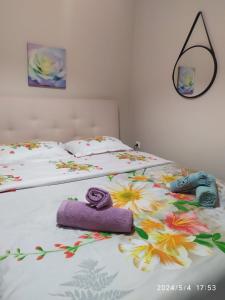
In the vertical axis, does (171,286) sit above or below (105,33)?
below

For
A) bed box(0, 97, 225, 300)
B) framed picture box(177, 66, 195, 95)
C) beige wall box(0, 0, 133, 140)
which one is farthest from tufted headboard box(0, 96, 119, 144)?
framed picture box(177, 66, 195, 95)

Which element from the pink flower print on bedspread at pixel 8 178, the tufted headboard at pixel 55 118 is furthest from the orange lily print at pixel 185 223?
the tufted headboard at pixel 55 118

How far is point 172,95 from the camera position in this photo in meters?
2.73

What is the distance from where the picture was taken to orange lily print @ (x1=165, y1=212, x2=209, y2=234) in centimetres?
118

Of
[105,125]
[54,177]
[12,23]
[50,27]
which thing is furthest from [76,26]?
[54,177]

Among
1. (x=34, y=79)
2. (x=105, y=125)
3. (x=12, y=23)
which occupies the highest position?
(x=12, y=23)

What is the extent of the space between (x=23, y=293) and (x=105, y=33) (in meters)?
2.83

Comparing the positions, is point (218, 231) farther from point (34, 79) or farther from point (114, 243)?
point (34, 79)

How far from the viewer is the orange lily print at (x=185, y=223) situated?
Answer: 1176mm

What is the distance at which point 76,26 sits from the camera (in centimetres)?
272

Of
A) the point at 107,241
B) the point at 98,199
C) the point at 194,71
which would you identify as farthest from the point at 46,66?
the point at 107,241

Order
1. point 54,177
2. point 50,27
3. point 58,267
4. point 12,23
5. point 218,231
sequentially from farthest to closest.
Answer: point 50,27 < point 12,23 < point 54,177 < point 218,231 < point 58,267

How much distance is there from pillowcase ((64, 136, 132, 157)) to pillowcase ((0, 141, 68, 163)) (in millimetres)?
152

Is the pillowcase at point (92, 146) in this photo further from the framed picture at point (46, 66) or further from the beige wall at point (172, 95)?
the framed picture at point (46, 66)
